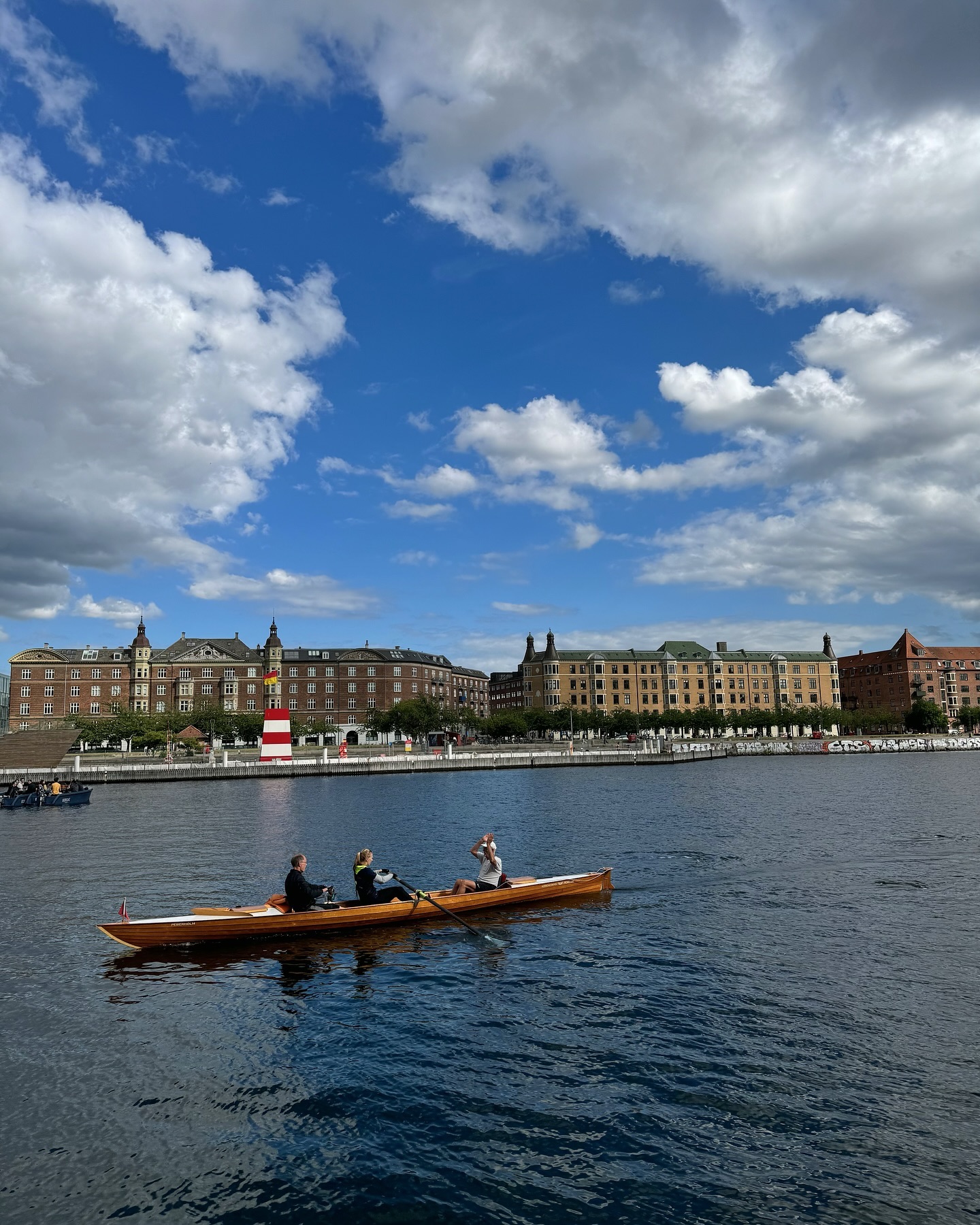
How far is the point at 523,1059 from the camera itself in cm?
1567

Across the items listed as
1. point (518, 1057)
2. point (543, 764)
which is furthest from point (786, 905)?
point (543, 764)

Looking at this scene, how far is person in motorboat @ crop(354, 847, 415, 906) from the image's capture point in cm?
2545

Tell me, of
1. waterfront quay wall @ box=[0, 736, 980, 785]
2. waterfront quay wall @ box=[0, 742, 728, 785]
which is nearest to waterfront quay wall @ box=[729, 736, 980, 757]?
waterfront quay wall @ box=[0, 736, 980, 785]

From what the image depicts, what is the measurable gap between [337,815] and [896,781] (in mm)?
54647

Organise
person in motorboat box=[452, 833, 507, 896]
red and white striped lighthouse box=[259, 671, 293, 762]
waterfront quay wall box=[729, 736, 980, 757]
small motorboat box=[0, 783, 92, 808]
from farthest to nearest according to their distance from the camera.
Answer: waterfront quay wall box=[729, 736, 980, 757], red and white striped lighthouse box=[259, 671, 293, 762], small motorboat box=[0, 783, 92, 808], person in motorboat box=[452, 833, 507, 896]

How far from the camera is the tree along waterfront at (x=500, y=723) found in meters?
150

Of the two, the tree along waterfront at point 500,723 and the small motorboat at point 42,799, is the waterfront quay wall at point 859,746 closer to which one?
the tree along waterfront at point 500,723

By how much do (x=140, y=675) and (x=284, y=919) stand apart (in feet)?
589

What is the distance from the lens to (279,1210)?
1111 centimetres

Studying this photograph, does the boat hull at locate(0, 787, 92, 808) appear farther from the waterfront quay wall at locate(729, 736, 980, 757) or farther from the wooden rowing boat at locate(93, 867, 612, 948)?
the waterfront quay wall at locate(729, 736, 980, 757)

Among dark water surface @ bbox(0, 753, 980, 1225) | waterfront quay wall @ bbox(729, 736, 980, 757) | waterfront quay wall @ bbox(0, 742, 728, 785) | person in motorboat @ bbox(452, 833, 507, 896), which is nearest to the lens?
dark water surface @ bbox(0, 753, 980, 1225)

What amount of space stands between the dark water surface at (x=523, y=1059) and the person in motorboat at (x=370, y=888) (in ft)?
3.36

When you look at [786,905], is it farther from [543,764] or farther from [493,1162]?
[543,764]

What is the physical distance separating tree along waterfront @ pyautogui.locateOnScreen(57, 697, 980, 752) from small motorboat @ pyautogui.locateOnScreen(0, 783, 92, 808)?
234 ft
